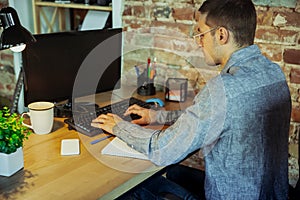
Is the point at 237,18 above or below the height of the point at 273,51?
above

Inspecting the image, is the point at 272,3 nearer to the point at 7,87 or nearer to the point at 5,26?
the point at 5,26

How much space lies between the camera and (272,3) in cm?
180

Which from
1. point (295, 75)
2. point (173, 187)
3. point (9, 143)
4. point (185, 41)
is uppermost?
point (185, 41)

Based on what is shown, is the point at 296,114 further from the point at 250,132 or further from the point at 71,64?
the point at 71,64

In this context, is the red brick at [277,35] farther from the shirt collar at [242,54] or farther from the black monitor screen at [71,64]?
the black monitor screen at [71,64]

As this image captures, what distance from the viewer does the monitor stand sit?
5.89ft

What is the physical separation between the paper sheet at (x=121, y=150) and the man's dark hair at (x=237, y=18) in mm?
533

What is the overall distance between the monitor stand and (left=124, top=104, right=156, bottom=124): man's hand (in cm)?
18

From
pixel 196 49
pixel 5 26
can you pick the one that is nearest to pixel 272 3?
pixel 196 49

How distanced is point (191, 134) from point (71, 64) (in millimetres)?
774

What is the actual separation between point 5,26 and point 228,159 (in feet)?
3.04

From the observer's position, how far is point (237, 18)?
4.47 ft

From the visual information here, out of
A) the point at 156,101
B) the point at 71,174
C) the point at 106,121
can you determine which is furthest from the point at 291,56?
the point at 71,174

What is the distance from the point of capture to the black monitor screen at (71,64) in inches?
64.6
